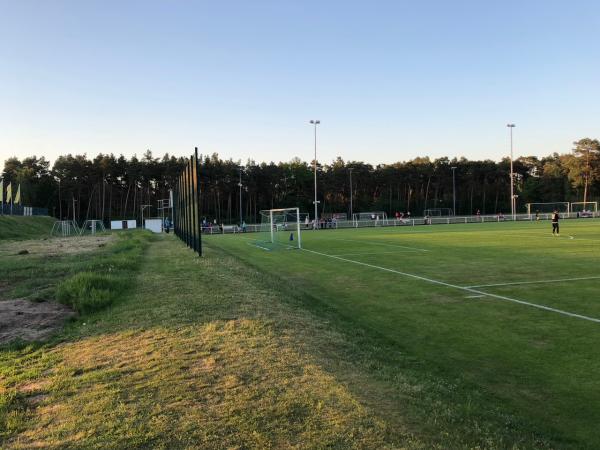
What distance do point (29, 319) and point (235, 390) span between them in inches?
218

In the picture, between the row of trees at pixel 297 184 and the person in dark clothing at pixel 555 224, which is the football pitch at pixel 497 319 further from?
the row of trees at pixel 297 184

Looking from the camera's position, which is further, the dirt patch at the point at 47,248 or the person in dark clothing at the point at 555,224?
the person in dark clothing at the point at 555,224

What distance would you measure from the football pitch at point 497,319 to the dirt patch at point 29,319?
486cm

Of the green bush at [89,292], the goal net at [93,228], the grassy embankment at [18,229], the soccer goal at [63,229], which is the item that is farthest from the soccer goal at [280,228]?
the soccer goal at [63,229]

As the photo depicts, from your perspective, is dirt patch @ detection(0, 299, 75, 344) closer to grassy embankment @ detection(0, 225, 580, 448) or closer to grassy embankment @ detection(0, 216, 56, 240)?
grassy embankment @ detection(0, 225, 580, 448)

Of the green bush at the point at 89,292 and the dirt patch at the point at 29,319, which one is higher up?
the green bush at the point at 89,292

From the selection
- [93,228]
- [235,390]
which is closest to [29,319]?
[235,390]

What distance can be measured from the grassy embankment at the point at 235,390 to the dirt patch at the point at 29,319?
1.58 ft

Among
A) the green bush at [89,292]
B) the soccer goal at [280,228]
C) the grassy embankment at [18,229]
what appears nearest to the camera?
the green bush at [89,292]

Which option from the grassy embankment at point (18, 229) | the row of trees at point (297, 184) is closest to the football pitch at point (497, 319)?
the grassy embankment at point (18, 229)

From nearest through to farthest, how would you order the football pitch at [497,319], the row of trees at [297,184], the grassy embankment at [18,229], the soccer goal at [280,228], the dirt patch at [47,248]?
the football pitch at [497,319]
the dirt patch at [47,248]
the soccer goal at [280,228]
the grassy embankment at [18,229]
the row of trees at [297,184]

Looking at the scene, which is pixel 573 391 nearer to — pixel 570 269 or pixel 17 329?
pixel 17 329

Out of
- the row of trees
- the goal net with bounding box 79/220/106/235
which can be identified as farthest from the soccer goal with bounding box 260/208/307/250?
the row of trees

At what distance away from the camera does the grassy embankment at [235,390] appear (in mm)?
3459
